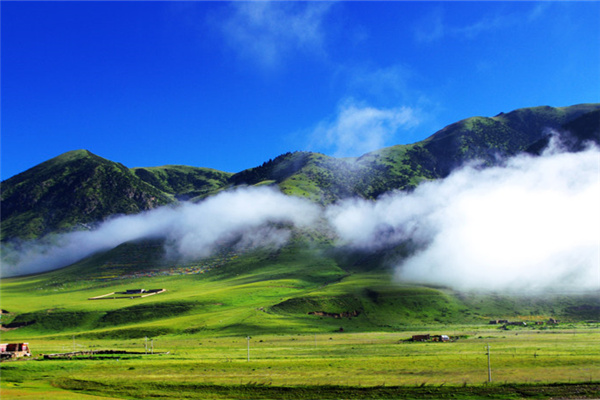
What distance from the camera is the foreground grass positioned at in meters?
60.8

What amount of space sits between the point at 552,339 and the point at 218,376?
8070cm

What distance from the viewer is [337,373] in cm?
7262

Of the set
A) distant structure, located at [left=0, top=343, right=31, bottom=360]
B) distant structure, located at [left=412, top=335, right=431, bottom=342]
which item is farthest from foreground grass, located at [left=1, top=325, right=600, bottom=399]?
distant structure, located at [left=412, top=335, right=431, bottom=342]

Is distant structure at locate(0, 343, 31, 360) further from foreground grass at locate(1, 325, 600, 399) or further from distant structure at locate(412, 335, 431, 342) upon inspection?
distant structure at locate(412, 335, 431, 342)

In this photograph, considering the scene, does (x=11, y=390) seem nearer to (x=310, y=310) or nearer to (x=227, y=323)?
(x=227, y=323)

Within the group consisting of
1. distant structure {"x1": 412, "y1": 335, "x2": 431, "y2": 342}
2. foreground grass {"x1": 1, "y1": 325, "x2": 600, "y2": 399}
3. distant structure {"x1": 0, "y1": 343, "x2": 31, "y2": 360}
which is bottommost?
distant structure {"x1": 412, "y1": 335, "x2": 431, "y2": 342}

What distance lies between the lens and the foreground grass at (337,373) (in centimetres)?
6084

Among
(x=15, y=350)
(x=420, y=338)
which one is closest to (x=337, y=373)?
(x=420, y=338)

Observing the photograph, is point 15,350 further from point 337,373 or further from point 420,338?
point 420,338

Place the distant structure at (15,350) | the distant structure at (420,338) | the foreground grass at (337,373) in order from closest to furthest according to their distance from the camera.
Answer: the foreground grass at (337,373) → the distant structure at (15,350) → the distant structure at (420,338)

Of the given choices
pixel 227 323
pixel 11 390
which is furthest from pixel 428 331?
pixel 11 390

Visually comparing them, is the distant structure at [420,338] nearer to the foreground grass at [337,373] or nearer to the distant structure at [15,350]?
the foreground grass at [337,373]

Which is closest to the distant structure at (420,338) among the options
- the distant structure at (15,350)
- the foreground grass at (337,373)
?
the foreground grass at (337,373)

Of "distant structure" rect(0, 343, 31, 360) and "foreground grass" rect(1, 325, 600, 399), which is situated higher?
"distant structure" rect(0, 343, 31, 360)
